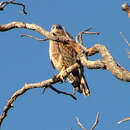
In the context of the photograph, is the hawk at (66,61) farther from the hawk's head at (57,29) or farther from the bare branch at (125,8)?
the bare branch at (125,8)

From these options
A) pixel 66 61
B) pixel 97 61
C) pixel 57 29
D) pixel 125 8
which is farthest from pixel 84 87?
pixel 125 8

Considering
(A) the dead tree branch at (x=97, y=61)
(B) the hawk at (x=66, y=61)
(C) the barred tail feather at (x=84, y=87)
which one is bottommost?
(A) the dead tree branch at (x=97, y=61)

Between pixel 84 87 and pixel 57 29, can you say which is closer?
pixel 84 87

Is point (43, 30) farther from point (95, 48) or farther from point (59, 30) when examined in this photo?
point (59, 30)

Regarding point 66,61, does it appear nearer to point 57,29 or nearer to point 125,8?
point 57,29

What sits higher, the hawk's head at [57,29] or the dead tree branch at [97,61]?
the hawk's head at [57,29]

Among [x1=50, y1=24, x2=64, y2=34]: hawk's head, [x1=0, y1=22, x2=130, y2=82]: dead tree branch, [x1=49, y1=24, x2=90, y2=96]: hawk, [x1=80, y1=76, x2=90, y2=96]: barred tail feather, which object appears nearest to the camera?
[x1=0, y1=22, x2=130, y2=82]: dead tree branch

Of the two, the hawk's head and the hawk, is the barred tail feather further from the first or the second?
the hawk's head

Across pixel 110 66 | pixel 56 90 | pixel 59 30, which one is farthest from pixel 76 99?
pixel 59 30

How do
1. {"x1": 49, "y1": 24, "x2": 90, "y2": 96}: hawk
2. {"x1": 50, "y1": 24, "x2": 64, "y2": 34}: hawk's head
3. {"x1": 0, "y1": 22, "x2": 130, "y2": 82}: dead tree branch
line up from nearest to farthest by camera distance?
{"x1": 0, "y1": 22, "x2": 130, "y2": 82}: dead tree branch
{"x1": 49, "y1": 24, "x2": 90, "y2": 96}: hawk
{"x1": 50, "y1": 24, "x2": 64, "y2": 34}: hawk's head

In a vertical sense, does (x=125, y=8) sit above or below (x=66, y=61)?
below

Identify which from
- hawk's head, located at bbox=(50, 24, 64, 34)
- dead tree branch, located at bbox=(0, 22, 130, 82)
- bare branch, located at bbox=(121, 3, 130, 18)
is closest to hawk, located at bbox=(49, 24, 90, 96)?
hawk's head, located at bbox=(50, 24, 64, 34)

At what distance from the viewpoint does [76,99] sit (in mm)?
5410

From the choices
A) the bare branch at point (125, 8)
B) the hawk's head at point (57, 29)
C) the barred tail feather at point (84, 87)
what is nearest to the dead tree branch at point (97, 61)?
the bare branch at point (125, 8)
